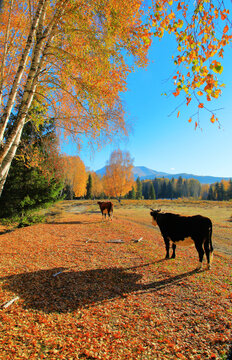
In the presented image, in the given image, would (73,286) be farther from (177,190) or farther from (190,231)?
(177,190)

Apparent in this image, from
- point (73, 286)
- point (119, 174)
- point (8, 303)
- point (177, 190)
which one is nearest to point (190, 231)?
point (73, 286)

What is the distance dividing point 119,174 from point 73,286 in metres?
29.4

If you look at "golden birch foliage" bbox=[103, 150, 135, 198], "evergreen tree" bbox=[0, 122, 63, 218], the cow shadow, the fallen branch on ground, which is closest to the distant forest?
"golden birch foliage" bbox=[103, 150, 135, 198]

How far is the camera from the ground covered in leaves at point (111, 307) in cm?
279

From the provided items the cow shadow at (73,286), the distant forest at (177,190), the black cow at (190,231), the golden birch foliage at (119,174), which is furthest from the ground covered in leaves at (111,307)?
the distant forest at (177,190)

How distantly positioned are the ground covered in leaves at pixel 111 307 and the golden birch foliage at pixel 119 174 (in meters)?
27.1

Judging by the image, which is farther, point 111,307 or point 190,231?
Result: point 190,231

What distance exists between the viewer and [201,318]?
3564 millimetres

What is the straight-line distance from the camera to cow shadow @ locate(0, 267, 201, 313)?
3.85 m

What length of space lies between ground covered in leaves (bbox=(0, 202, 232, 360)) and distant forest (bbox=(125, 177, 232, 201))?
2517 inches

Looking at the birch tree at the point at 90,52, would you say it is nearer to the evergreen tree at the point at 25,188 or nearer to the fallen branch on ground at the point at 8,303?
the fallen branch on ground at the point at 8,303

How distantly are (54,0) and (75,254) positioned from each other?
→ 819 cm

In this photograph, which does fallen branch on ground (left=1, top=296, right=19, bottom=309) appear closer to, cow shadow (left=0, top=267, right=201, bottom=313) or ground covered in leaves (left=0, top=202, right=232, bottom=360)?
ground covered in leaves (left=0, top=202, right=232, bottom=360)

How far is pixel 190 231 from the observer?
586 cm
